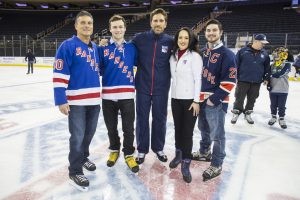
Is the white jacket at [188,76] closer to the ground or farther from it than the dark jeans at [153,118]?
farther from it

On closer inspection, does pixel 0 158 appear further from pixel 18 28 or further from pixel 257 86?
pixel 18 28

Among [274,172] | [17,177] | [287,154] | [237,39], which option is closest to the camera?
[17,177]

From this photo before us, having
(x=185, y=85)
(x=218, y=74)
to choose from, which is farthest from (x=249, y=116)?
(x=185, y=85)

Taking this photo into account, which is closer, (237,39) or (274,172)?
(274,172)

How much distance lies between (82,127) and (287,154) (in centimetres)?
269

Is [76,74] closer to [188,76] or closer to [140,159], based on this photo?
[188,76]

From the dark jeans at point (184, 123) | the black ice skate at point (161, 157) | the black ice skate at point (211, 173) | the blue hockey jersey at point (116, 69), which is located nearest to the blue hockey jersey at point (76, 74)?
the blue hockey jersey at point (116, 69)

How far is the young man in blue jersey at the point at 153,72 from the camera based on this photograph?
290 centimetres

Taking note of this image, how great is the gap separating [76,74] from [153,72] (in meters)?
0.83

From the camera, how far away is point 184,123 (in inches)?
110

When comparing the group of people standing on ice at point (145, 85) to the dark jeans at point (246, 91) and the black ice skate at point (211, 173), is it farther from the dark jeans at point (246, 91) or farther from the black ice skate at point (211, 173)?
the dark jeans at point (246, 91)

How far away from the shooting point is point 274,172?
9.92 ft

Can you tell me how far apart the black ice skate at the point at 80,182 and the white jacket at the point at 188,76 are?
4.00ft

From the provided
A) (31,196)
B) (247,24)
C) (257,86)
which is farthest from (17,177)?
(247,24)
